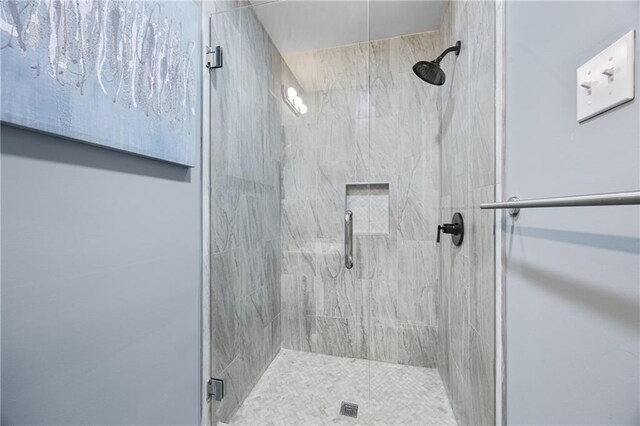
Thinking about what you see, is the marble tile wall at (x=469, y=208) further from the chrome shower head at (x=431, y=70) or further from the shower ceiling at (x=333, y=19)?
the shower ceiling at (x=333, y=19)

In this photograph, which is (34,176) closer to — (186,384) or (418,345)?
(186,384)

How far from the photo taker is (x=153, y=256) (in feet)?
3.06

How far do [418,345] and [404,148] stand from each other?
131 cm

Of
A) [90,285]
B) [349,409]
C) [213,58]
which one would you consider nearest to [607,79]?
[90,285]

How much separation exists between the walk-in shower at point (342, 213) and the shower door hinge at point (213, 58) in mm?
41

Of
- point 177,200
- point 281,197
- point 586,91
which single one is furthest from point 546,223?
point 177,200

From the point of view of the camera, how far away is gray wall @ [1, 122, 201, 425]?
57 cm

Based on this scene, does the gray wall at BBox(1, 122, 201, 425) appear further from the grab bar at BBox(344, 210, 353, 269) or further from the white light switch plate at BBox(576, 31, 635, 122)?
the white light switch plate at BBox(576, 31, 635, 122)

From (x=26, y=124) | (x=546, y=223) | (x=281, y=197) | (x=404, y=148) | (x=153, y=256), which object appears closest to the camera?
(x=26, y=124)

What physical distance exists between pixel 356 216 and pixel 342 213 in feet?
0.36

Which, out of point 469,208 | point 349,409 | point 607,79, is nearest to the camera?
point 607,79

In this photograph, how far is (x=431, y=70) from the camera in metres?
1.42

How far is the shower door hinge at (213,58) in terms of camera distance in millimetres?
1246

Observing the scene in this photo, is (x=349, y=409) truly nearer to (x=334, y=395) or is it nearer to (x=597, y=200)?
(x=334, y=395)
